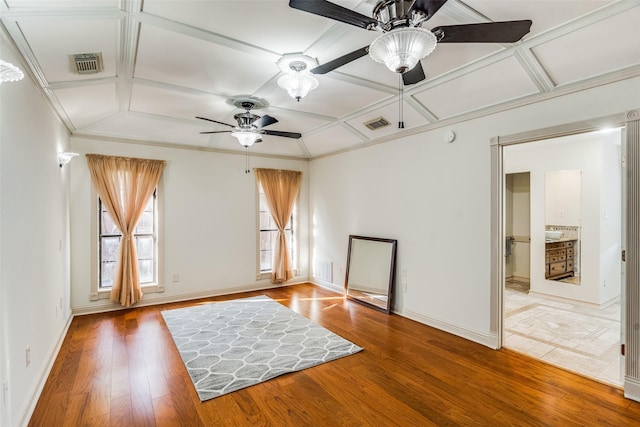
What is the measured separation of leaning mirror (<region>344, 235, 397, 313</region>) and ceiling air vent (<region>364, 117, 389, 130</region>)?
165cm

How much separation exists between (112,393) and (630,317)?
167 inches

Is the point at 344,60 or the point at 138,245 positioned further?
the point at 138,245

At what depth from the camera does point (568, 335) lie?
385 cm

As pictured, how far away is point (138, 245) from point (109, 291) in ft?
2.54

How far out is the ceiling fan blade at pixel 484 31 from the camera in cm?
171

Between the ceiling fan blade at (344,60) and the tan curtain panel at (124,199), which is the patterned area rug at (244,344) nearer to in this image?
the tan curtain panel at (124,199)

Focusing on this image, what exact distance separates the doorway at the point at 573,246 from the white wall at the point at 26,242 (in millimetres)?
4617

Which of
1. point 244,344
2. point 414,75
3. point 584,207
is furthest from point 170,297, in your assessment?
point 584,207

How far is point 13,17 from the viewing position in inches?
78.5

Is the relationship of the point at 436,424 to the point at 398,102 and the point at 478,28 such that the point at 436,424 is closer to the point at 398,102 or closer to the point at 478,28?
the point at 478,28

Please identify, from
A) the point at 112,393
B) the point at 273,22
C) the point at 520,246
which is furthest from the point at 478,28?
the point at 520,246

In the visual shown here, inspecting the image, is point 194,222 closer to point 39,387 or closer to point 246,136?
point 246,136

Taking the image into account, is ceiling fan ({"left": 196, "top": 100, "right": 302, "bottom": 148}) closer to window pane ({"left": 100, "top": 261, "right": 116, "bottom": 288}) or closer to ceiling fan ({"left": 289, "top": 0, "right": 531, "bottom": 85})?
ceiling fan ({"left": 289, "top": 0, "right": 531, "bottom": 85})

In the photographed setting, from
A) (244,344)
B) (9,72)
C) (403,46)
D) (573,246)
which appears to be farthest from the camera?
(573,246)
